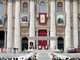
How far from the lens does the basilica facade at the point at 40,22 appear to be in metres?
84.7

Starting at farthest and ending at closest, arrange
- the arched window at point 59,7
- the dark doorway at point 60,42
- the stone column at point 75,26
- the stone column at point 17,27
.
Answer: the arched window at point 59,7
the dark doorway at point 60,42
the stone column at point 75,26
the stone column at point 17,27

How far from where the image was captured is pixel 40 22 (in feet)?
280

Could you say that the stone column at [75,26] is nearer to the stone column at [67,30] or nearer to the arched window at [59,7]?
the stone column at [67,30]

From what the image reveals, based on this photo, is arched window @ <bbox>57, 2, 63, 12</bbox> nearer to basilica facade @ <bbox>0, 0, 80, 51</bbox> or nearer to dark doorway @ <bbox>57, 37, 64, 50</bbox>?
basilica facade @ <bbox>0, 0, 80, 51</bbox>

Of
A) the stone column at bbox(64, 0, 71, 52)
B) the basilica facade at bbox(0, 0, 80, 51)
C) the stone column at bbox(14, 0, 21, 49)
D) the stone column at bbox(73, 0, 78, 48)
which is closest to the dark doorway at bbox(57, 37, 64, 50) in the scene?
the basilica facade at bbox(0, 0, 80, 51)

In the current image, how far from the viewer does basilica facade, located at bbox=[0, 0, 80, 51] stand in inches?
3334

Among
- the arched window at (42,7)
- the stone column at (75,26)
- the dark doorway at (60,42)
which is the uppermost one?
the arched window at (42,7)

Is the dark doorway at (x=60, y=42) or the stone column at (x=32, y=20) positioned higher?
the stone column at (x=32, y=20)

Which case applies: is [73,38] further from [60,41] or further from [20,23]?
[20,23]

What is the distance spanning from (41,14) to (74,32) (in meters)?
7.44

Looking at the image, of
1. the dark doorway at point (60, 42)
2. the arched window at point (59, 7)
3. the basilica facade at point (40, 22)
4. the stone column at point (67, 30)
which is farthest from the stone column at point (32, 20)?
the stone column at point (67, 30)

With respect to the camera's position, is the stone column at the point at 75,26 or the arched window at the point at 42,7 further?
the arched window at the point at 42,7

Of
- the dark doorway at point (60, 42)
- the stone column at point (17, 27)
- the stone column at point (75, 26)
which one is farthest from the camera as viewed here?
the dark doorway at point (60, 42)

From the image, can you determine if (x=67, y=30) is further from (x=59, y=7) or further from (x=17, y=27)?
(x=17, y=27)
